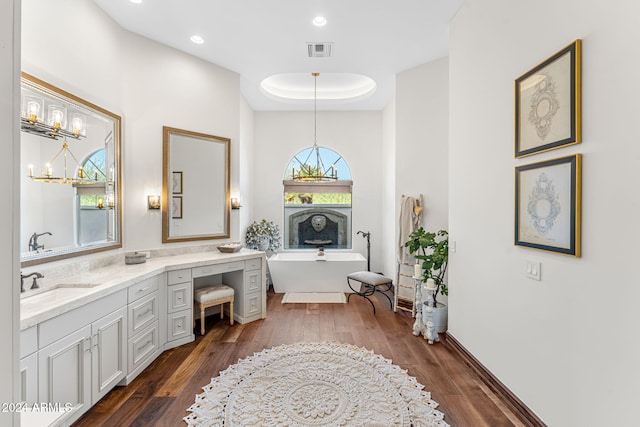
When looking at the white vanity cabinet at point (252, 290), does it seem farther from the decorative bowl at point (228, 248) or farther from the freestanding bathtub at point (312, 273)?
the freestanding bathtub at point (312, 273)

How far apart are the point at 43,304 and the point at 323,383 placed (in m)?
2.04

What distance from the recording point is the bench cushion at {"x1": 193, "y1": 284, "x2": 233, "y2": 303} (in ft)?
11.4

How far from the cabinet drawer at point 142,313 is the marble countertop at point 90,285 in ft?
0.70

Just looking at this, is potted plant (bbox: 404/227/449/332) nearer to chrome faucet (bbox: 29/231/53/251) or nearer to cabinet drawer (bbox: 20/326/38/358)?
cabinet drawer (bbox: 20/326/38/358)

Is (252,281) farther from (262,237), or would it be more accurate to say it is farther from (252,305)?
(262,237)

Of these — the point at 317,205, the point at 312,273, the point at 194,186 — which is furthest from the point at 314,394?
the point at 317,205

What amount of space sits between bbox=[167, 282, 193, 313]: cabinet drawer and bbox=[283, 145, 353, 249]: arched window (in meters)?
2.99

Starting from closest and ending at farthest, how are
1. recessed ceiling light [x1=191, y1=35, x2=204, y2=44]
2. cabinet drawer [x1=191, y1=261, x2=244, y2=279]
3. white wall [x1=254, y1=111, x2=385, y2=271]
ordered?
cabinet drawer [x1=191, y1=261, x2=244, y2=279] < recessed ceiling light [x1=191, y1=35, x2=204, y2=44] < white wall [x1=254, y1=111, x2=385, y2=271]

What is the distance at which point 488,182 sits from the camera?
2529 mm

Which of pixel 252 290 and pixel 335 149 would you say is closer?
pixel 252 290

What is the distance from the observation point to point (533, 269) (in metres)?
2.00

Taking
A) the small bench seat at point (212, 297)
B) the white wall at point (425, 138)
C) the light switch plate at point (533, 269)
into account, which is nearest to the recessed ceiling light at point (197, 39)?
the white wall at point (425, 138)

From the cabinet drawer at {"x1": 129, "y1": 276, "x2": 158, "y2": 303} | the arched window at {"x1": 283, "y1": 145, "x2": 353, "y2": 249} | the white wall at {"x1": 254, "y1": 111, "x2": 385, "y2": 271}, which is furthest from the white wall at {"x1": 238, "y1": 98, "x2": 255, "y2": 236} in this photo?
the cabinet drawer at {"x1": 129, "y1": 276, "x2": 158, "y2": 303}

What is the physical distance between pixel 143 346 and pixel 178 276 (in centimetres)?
71
